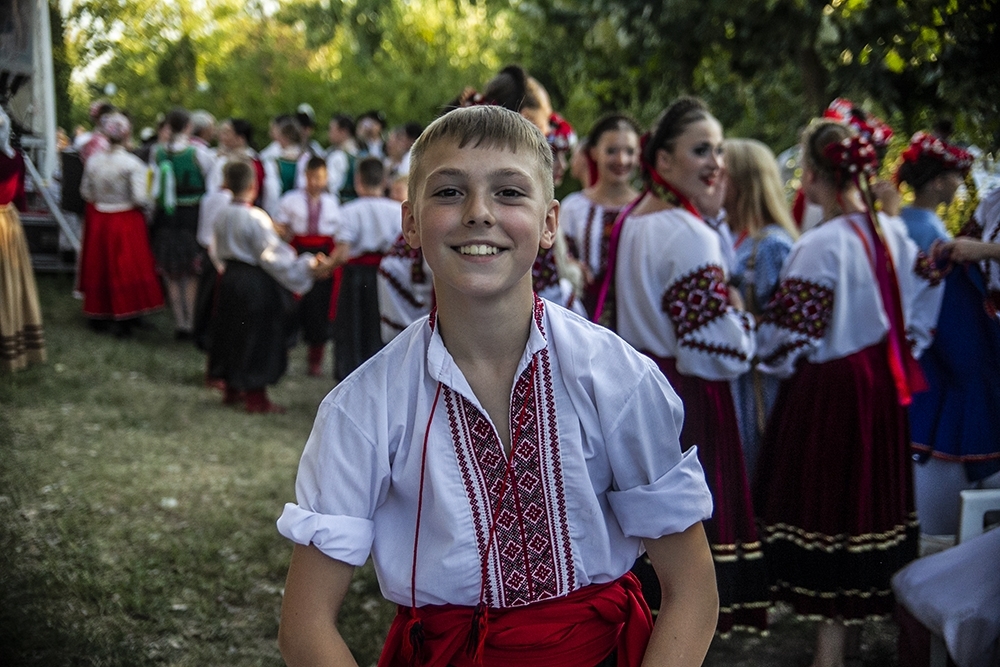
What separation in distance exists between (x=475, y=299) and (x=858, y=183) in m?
2.24

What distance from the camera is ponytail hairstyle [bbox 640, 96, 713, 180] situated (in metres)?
3.44

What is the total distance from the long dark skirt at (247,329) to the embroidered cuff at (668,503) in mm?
5968

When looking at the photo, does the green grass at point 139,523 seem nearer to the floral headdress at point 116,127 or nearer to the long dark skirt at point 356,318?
the long dark skirt at point 356,318

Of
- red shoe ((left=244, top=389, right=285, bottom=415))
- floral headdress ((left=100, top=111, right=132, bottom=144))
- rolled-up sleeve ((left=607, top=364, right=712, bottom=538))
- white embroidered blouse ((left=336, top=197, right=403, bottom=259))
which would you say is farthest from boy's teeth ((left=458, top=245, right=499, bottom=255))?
floral headdress ((left=100, top=111, right=132, bottom=144))

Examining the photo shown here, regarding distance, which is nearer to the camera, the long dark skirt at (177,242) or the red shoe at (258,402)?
the red shoe at (258,402)

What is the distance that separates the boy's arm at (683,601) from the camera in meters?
1.69

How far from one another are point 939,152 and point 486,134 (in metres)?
3.08

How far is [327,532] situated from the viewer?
1598 millimetres

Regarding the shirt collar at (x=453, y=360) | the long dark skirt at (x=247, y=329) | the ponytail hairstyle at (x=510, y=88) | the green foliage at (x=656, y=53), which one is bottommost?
the long dark skirt at (x=247, y=329)

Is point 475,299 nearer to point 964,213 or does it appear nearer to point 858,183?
point 858,183

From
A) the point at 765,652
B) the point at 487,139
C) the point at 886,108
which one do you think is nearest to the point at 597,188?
the point at 886,108

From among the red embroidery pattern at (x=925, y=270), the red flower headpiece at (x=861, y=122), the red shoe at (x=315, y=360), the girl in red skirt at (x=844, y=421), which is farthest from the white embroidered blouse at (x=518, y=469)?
the red shoe at (x=315, y=360)

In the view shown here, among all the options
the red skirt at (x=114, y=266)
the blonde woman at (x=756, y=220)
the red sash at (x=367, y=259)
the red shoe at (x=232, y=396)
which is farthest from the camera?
the red skirt at (x=114, y=266)

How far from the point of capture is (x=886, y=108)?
4426 mm
